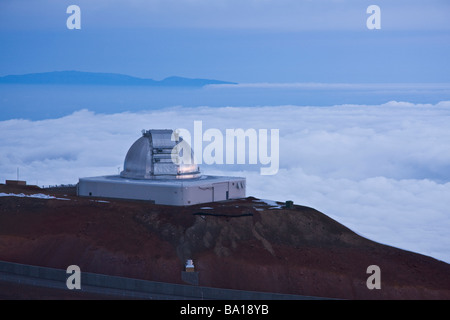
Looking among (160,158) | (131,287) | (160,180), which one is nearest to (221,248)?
(131,287)

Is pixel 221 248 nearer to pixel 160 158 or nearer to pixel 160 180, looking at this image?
pixel 160 180

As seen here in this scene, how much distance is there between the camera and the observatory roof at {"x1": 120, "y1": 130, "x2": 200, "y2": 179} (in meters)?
53.0

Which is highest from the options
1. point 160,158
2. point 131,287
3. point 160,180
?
point 160,158

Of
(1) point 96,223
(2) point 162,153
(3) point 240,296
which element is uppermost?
(2) point 162,153

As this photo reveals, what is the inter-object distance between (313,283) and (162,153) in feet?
48.5

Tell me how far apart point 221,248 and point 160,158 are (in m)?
10.0

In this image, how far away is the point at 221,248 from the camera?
4522cm

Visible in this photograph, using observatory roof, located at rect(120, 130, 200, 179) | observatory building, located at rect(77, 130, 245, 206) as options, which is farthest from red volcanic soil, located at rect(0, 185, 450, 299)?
observatory roof, located at rect(120, 130, 200, 179)

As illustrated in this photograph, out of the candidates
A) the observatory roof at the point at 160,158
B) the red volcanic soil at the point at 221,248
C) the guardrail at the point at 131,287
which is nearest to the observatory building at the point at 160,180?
the observatory roof at the point at 160,158

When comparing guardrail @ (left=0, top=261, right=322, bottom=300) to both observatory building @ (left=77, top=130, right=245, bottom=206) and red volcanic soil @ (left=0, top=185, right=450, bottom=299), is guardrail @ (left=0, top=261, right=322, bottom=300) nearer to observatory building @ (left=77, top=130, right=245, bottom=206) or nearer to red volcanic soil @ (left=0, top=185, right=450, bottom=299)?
red volcanic soil @ (left=0, top=185, right=450, bottom=299)

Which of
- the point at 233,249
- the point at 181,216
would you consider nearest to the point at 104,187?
the point at 181,216

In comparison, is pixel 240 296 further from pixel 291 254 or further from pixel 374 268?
pixel 374 268

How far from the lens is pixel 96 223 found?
47719 mm

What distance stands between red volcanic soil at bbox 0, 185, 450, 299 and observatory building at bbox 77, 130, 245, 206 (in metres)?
1.32
